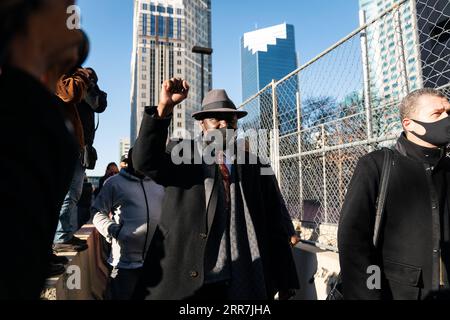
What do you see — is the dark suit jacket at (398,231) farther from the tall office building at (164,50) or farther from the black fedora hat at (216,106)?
the tall office building at (164,50)

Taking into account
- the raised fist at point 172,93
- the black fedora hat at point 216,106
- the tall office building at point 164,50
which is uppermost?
the tall office building at point 164,50

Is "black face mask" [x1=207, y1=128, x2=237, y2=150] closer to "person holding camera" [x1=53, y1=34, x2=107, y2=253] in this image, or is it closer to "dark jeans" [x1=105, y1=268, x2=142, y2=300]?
"person holding camera" [x1=53, y1=34, x2=107, y2=253]

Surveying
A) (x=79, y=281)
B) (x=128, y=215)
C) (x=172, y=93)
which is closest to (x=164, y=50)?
(x=128, y=215)

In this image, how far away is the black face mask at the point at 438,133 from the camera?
7.23 feet

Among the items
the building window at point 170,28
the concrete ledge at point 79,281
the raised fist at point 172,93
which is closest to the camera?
the raised fist at point 172,93

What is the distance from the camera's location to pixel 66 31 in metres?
0.57

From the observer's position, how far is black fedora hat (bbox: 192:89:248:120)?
9.12 feet

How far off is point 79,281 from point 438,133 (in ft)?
10.6

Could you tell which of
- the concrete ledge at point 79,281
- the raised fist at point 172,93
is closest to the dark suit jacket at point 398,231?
the raised fist at point 172,93

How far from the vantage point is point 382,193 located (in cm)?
216

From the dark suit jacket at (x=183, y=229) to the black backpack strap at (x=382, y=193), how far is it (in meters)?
0.78

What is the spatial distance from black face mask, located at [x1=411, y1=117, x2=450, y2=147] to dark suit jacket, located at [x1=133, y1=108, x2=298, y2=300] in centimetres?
132

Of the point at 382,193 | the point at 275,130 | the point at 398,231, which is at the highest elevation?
the point at 275,130

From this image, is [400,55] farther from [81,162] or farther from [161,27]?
[161,27]
